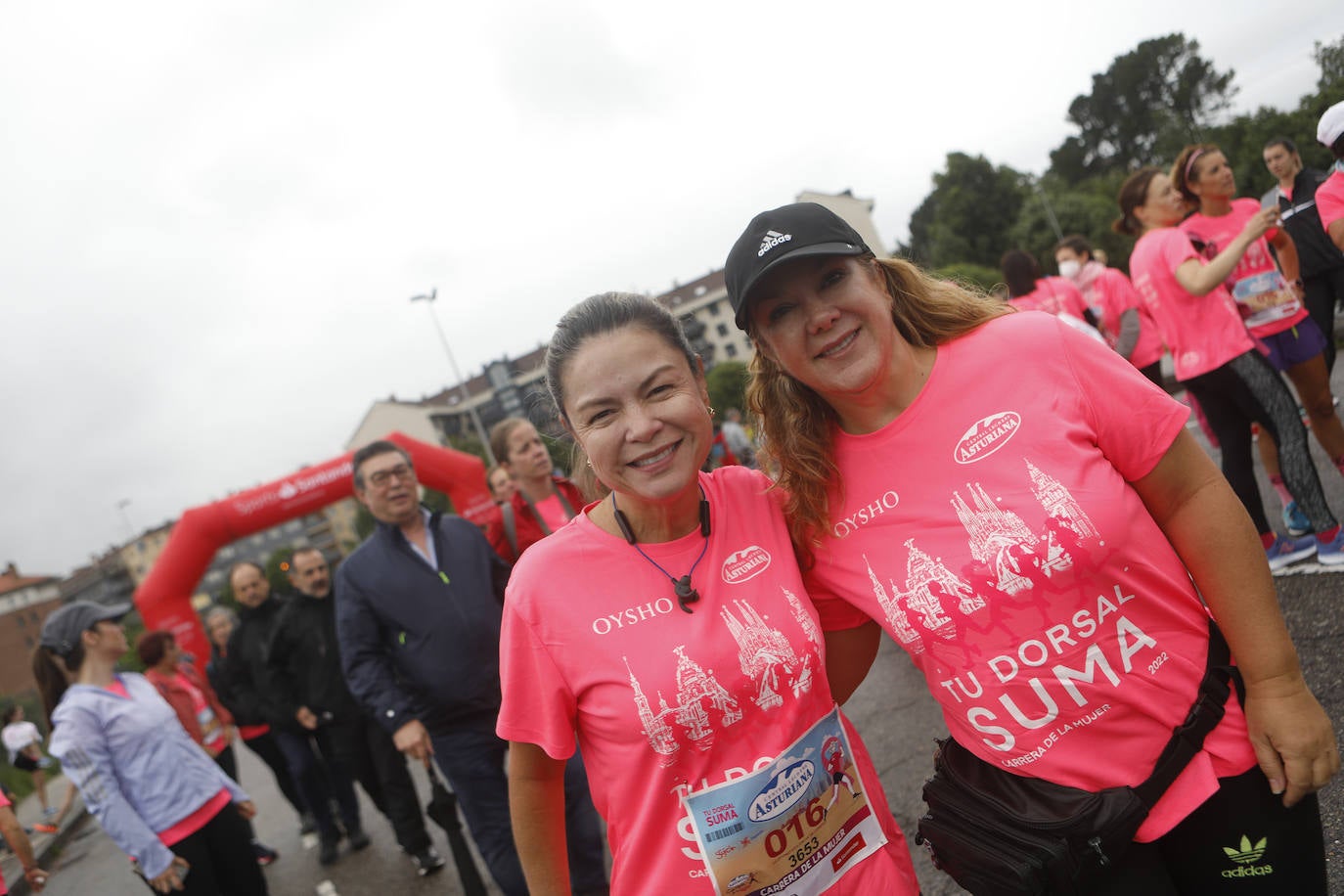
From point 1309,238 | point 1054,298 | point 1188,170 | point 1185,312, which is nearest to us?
point 1185,312

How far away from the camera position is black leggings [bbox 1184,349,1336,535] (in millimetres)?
3621

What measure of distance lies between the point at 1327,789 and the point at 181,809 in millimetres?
4764

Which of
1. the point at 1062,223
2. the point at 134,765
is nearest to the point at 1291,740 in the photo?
the point at 134,765

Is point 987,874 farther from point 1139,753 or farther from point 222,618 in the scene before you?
point 222,618

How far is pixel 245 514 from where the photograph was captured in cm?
1297

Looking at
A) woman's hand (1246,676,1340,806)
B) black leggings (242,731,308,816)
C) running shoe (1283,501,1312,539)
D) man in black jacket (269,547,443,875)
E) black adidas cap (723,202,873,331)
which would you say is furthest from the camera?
black leggings (242,731,308,816)

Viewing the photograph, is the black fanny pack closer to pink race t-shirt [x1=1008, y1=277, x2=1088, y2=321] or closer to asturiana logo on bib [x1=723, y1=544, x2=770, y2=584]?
asturiana logo on bib [x1=723, y1=544, x2=770, y2=584]

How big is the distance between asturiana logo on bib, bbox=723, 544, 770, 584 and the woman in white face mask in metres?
4.13

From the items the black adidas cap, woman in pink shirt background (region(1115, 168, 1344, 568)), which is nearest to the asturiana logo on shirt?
the black adidas cap

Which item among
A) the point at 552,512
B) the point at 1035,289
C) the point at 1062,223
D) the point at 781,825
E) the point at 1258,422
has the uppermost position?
the point at 1062,223

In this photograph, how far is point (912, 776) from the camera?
386 cm

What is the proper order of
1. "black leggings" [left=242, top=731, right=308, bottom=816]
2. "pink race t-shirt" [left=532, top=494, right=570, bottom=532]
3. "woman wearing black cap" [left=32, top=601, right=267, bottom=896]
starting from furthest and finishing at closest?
"black leggings" [left=242, top=731, right=308, bottom=816], "pink race t-shirt" [left=532, top=494, right=570, bottom=532], "woman wearing black cap" [left=32, top=601, right=267, bottom=896]

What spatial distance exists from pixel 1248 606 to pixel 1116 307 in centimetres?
503

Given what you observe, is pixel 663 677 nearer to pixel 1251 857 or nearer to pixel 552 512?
pixel 1251 857
